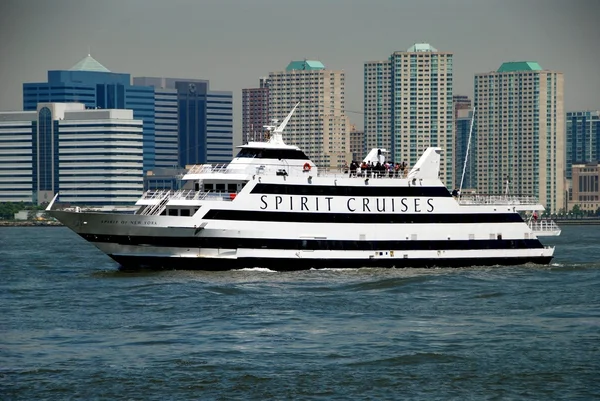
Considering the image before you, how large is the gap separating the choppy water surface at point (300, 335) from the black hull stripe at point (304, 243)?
48.2 inches

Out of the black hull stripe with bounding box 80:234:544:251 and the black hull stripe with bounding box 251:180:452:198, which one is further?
the black hull stripe with bounding box 251:180:452:198

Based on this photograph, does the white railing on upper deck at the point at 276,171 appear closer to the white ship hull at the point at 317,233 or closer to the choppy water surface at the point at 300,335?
the white ship hull at the point at 317,233

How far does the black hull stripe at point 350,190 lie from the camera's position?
49938 millimetres

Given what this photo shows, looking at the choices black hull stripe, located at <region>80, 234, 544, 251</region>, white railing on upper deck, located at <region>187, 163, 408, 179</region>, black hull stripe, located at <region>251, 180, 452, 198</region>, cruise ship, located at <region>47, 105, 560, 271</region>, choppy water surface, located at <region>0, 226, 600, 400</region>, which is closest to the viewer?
choppy water surface, located at <region>0, 226, 600, 400</region>

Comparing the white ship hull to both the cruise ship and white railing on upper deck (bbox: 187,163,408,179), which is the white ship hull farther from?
white railing on upper deck (bbox: 187,163,408,179)

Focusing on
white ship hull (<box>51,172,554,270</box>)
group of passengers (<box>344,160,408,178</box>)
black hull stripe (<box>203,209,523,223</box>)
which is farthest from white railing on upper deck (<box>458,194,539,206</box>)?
group of passengers (<box>344,160,408,178</box>)

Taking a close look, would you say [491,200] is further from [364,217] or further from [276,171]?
[276,171]

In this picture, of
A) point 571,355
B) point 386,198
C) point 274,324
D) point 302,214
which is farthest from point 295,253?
point 571,355

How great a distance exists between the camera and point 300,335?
3453 cm

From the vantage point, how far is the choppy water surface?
93.2 feet

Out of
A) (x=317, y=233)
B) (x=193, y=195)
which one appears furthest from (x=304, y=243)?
(x=193, y=195)

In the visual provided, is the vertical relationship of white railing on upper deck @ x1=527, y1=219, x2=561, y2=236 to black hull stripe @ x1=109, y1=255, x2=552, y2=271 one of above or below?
above

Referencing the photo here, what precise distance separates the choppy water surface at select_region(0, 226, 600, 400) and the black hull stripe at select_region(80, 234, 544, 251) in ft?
4.01

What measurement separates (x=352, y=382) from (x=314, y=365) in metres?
1.94
